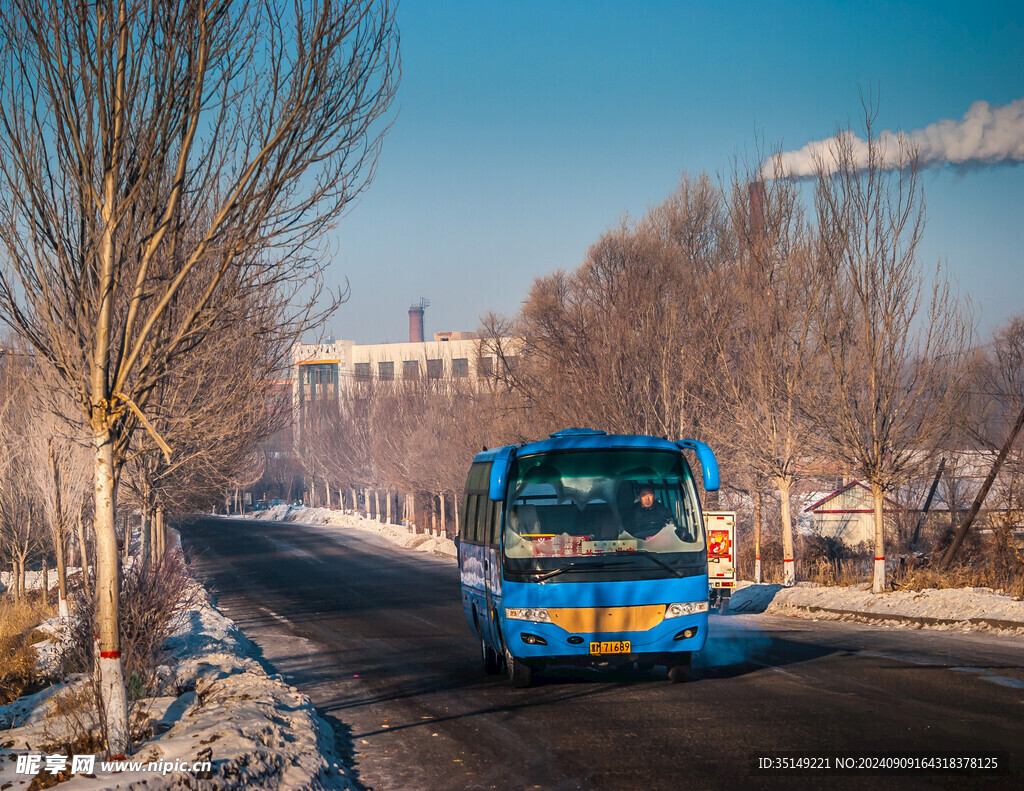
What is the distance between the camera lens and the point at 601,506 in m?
11.5

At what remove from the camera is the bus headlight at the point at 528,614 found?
10.9 m

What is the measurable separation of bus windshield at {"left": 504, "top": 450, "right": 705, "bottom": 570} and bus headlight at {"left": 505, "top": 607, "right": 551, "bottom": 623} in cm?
49

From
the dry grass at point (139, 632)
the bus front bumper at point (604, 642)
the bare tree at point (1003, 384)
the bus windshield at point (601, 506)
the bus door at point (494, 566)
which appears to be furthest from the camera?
the bare tree at point (1003, 384)

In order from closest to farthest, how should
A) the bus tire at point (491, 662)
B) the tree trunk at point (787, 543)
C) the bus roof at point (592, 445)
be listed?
the bus roof at point (592, 445)
the bus tire at point (491, 662)
the tree trunk at point (787, 543)

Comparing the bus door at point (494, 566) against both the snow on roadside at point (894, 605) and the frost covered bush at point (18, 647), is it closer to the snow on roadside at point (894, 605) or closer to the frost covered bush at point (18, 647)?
the frost covered bush at point (18, 647)

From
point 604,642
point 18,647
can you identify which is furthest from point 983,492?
point 18,647

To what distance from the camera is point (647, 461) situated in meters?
11.9

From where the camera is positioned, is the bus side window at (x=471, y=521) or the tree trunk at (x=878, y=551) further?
the tree trunk at (x=878, y=551)

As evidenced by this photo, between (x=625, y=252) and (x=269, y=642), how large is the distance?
18.4 metres

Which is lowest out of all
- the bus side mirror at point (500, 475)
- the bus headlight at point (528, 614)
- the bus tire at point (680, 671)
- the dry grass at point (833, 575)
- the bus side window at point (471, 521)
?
the dry grass at point (833, 575)

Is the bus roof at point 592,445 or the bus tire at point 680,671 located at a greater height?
the bus roof at point 592,445

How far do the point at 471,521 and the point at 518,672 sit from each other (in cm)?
338

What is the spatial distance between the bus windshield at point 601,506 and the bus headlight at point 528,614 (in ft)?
1.60

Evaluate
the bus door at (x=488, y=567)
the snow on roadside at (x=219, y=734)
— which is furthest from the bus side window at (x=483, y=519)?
the snow on roadside at (x=219, y=734)
